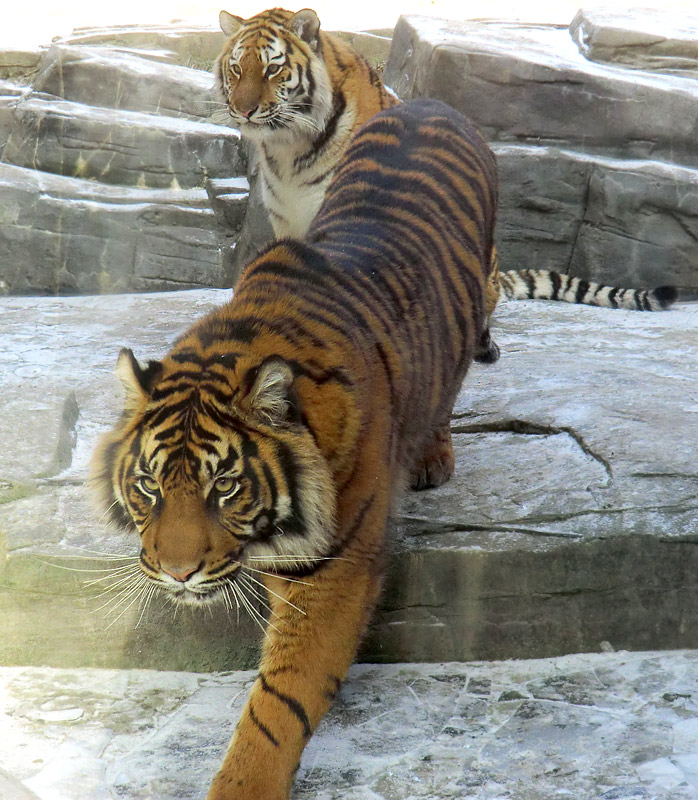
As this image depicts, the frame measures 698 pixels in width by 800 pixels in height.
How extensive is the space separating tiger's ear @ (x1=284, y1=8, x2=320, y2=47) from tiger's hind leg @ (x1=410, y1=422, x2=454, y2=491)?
97.2 inches

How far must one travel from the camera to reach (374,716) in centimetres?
231

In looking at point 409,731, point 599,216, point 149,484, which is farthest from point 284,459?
point 599,216

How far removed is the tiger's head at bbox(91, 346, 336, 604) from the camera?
186 centimetres

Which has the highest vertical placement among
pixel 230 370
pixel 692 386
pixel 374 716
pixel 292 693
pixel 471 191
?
pixel 471 191

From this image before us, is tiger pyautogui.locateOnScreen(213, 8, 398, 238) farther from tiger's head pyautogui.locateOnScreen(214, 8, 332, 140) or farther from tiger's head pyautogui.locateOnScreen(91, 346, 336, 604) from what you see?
tiger's head pyautogui.locateOnScreen(91, 346, 336, 604)

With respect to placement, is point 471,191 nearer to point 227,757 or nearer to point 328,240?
point 328,240

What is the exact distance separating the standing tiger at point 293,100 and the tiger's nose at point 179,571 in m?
2.92

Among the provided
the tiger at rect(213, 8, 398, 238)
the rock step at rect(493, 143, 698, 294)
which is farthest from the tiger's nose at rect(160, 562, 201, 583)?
the rock step at rect(493, 143, 698, 294)

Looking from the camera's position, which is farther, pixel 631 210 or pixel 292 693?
pixel 631 210

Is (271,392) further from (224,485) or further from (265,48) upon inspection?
(265,48)

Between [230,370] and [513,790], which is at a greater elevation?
[230,370]

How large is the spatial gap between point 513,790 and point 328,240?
1.36 metres

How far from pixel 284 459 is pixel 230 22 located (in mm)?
3492

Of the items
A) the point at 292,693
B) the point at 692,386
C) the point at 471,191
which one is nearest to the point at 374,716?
the point at 292,693
